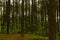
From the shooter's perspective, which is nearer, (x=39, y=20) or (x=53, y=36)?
(x=53, y=36)

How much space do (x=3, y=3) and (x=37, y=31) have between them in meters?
8.58

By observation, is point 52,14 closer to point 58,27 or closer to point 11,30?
point 58,27

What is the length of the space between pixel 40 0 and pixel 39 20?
13.6 ft

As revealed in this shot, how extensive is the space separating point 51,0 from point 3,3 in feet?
72.4

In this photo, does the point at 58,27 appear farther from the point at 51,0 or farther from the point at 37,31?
the point at 51,0

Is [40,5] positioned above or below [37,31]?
above

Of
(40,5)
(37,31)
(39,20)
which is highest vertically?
(40,5)

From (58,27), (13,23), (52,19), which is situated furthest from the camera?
(13,23)

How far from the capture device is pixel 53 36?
7.77 m

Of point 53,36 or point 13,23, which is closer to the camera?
point 53,36

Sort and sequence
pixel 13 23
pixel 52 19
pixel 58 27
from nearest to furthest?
1. pixel 52 19
2. pixel 58 27
3. pixel 13 23

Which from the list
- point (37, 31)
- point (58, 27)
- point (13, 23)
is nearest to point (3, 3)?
point (13, 23)

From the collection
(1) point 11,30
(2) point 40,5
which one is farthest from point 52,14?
(2) point 40,5

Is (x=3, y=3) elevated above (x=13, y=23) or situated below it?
above
